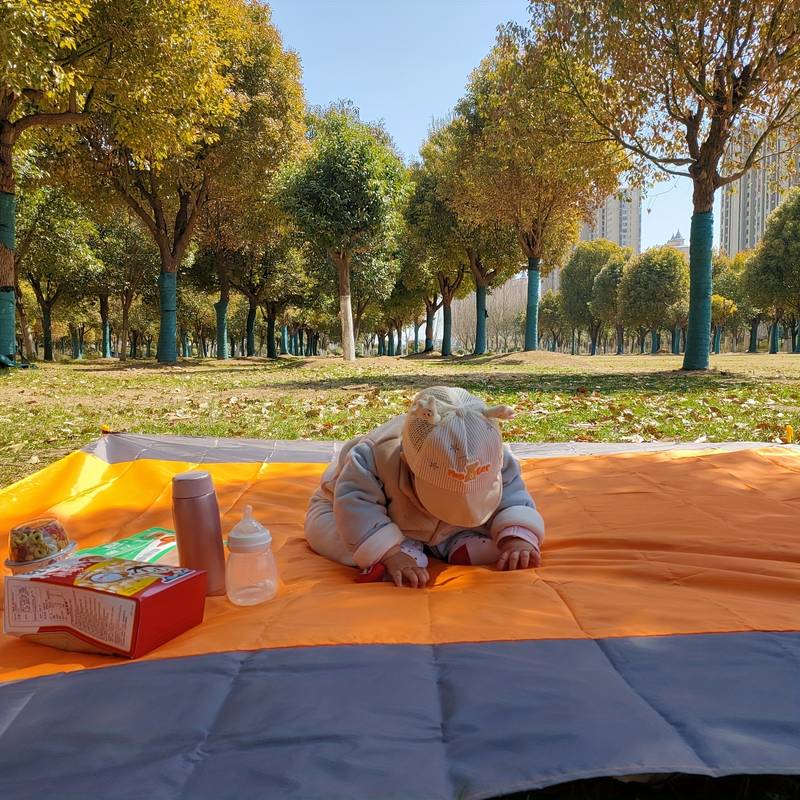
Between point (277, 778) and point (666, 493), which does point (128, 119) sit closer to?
point (666, 493)

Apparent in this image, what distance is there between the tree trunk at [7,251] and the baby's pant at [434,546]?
1125 cm

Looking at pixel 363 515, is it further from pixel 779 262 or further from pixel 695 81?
pixel 779 262

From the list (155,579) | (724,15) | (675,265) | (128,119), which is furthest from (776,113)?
(675,265)

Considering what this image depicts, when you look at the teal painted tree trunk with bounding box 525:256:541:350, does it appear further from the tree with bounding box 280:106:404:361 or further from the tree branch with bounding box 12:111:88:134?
the tree branch with bounding box 12:111:88:134

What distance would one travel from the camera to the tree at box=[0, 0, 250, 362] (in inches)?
390

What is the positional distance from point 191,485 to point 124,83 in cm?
1101

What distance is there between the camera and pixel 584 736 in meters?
1.21

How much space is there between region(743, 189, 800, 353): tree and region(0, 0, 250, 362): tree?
97.3 feet

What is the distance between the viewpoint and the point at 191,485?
198 cm

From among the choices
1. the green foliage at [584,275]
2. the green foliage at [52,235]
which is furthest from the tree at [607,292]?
the green foliage at [52,235]

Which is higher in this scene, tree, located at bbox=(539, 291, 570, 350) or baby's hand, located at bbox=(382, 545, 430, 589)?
tree, located at bbox=(539, 291, 570, 350)

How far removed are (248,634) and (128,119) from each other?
39.0 ft

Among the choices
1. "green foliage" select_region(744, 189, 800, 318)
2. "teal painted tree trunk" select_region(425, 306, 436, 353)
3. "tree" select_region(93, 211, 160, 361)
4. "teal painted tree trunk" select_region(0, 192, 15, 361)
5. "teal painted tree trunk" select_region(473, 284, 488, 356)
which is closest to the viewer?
"teal painted tree trunk" select_region(0, 192, 15, 361)

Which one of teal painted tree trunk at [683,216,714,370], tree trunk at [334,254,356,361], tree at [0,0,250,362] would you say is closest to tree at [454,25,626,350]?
teal painted tree trunk at [683,216,714,370]
